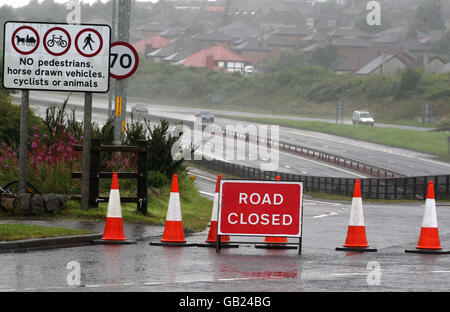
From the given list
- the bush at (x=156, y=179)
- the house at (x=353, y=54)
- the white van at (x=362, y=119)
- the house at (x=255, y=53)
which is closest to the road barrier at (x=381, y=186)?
the bush at (x=156, y=179)

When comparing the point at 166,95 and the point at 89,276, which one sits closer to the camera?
the point at 89,276

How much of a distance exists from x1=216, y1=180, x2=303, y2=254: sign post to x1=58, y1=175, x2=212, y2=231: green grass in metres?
4.11

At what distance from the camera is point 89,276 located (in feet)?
36.2

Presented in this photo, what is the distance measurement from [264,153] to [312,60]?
102 m

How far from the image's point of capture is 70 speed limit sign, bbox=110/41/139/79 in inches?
755

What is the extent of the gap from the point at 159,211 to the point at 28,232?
5933mm

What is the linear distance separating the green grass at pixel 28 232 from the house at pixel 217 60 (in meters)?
161

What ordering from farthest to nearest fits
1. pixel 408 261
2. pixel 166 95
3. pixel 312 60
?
pixel 312 60 < pixel 166 95 < pixel 408 261

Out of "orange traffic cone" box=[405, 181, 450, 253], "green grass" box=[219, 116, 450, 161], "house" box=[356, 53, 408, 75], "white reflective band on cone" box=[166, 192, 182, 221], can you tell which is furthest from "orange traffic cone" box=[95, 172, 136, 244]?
"house" box=[356, 53, 408, 75]

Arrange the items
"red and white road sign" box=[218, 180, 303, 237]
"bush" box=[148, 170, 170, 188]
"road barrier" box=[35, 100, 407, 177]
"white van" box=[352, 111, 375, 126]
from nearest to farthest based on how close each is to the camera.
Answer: "red and white road sign" box=[218, 180, 303, 237] < "bush" box=[148, 170, 170, 188] < "road barrier" box=[35, 100, 407, 177] < "white van" box=[352, 111, 375, 126]

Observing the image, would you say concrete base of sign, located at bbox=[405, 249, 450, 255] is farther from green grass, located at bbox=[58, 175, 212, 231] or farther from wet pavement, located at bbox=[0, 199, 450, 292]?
green grass, located at bbox=[58, 175, 212, 231]
